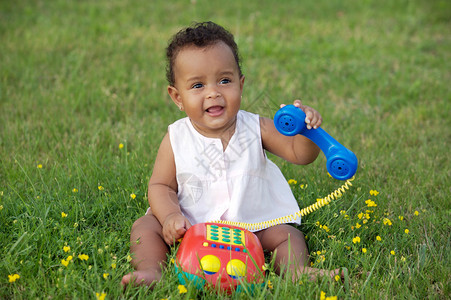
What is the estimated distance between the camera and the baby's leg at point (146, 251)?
2271mm

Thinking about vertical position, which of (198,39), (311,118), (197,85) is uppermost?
(198,39)

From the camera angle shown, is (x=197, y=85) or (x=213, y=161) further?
(x=213, y=161)

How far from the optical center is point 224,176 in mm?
2734

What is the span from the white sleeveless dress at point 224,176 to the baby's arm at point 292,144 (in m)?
0.04

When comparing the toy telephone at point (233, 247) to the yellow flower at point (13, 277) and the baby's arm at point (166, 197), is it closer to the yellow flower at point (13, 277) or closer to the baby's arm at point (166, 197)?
the baby's arm at point (166, 197)

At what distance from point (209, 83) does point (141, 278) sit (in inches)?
38.6

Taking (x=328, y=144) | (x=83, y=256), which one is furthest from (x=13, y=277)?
(x=328, y=144)

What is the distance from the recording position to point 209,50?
8.41 feet

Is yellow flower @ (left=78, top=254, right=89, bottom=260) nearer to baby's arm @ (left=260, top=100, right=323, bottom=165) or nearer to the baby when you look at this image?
the baby

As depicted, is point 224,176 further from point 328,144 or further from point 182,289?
point 182,289

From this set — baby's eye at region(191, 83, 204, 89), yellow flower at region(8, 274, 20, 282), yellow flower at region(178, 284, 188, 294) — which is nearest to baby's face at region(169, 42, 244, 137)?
baby's eye at region(191, 83, 204, 89)

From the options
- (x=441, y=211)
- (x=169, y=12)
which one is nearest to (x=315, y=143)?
(x=441, y=211)

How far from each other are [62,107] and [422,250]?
3.05 meters

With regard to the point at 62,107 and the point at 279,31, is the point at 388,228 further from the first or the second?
the point at 279,31
